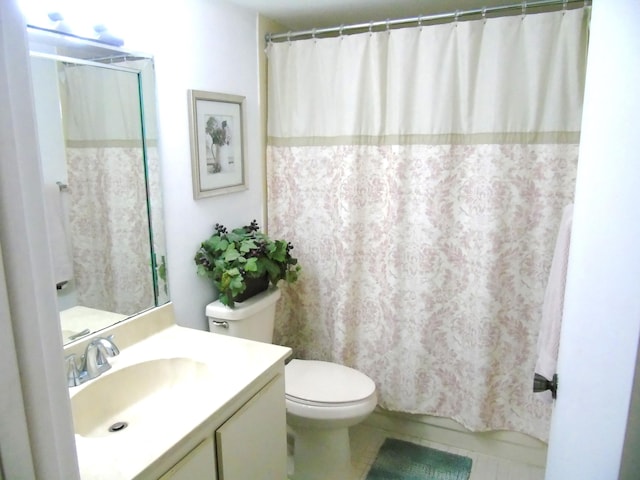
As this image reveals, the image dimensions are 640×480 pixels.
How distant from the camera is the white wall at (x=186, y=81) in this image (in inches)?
64.6

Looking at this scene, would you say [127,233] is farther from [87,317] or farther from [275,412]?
[275,412]

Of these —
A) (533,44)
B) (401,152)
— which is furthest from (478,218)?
(533,44)

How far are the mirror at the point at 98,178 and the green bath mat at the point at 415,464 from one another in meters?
1.32

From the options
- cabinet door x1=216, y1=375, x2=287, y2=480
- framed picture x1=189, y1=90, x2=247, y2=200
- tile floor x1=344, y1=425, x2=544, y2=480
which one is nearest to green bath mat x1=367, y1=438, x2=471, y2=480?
tile floor x1=344, y1=425, x2=544, y2=480

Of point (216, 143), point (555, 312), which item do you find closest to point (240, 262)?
point (216, 143)

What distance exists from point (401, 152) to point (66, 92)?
1.37 metres

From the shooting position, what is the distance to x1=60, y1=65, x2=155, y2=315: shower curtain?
1412 mm

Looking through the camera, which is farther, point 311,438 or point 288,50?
point 288,50

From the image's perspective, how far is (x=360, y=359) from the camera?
2.35 metres

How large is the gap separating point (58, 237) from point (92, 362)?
40cm

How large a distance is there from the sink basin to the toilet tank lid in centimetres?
40

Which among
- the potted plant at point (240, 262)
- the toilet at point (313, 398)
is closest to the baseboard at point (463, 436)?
the toilet at point (313, 398)

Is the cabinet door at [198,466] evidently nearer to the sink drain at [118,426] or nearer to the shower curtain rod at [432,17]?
the sink drain at [118,426]

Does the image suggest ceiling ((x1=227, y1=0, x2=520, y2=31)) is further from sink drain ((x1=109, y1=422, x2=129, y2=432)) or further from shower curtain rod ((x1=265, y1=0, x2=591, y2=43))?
sink drain ((x1=109, y1=422, x2=129, y2=432))
